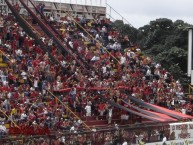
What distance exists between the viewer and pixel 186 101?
1633 inches

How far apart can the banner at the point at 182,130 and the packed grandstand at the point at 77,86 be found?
47cm

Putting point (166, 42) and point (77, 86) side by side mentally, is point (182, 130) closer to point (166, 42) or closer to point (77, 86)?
point (77, 86)

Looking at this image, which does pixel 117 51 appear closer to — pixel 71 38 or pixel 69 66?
pixel 71 38

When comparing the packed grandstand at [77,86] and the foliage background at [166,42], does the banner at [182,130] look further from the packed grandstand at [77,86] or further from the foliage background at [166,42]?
the foliage background at [166,42]

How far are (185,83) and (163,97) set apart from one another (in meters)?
16.2

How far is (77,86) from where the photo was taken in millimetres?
34781

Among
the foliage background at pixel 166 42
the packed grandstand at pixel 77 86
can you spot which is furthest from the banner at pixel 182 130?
the foliage background at pixel 166 42

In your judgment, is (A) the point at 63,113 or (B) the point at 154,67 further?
(B) the point at 154,67

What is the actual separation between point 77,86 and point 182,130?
6.69 m

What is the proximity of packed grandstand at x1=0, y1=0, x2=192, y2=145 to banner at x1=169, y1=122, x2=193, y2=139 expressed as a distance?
1.55 ft

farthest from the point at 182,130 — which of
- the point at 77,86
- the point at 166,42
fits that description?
the point at 166,42

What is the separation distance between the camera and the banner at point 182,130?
31188mm

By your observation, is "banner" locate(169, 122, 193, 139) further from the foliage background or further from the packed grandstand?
the foliage background

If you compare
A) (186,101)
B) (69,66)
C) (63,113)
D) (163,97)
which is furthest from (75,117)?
(186,101)
